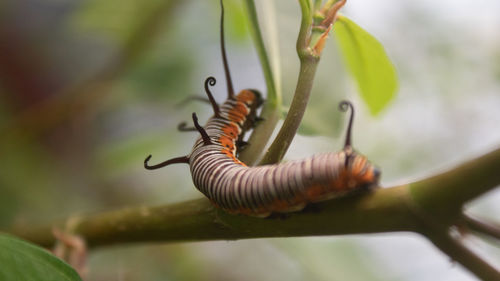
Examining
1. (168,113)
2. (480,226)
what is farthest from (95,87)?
(480,226)

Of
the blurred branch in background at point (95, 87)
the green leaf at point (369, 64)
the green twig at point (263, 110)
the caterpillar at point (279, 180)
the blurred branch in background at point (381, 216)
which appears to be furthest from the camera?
the blurred branch in background at point (95, 87)

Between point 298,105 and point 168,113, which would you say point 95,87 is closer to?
point 168,113

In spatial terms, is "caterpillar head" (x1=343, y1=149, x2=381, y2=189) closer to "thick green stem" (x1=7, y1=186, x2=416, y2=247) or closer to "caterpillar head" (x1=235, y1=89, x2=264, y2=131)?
"thick green stem" (x1=7, y1=186, x2=416, y2=247)

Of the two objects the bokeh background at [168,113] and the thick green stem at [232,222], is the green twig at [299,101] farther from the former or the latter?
the bokeh background at [168,113]

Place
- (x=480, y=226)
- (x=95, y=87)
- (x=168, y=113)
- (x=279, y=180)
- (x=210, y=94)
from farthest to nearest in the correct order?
(x=168, y=113) < (x=95, y=87) < (x=210, y=94) < (x=279, y=180) < (x=480, y=226)

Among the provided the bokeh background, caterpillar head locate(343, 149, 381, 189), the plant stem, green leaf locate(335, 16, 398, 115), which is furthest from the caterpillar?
the bokeh background

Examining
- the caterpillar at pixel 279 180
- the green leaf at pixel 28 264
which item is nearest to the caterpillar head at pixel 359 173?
the caterpillar at pixel 279 180
